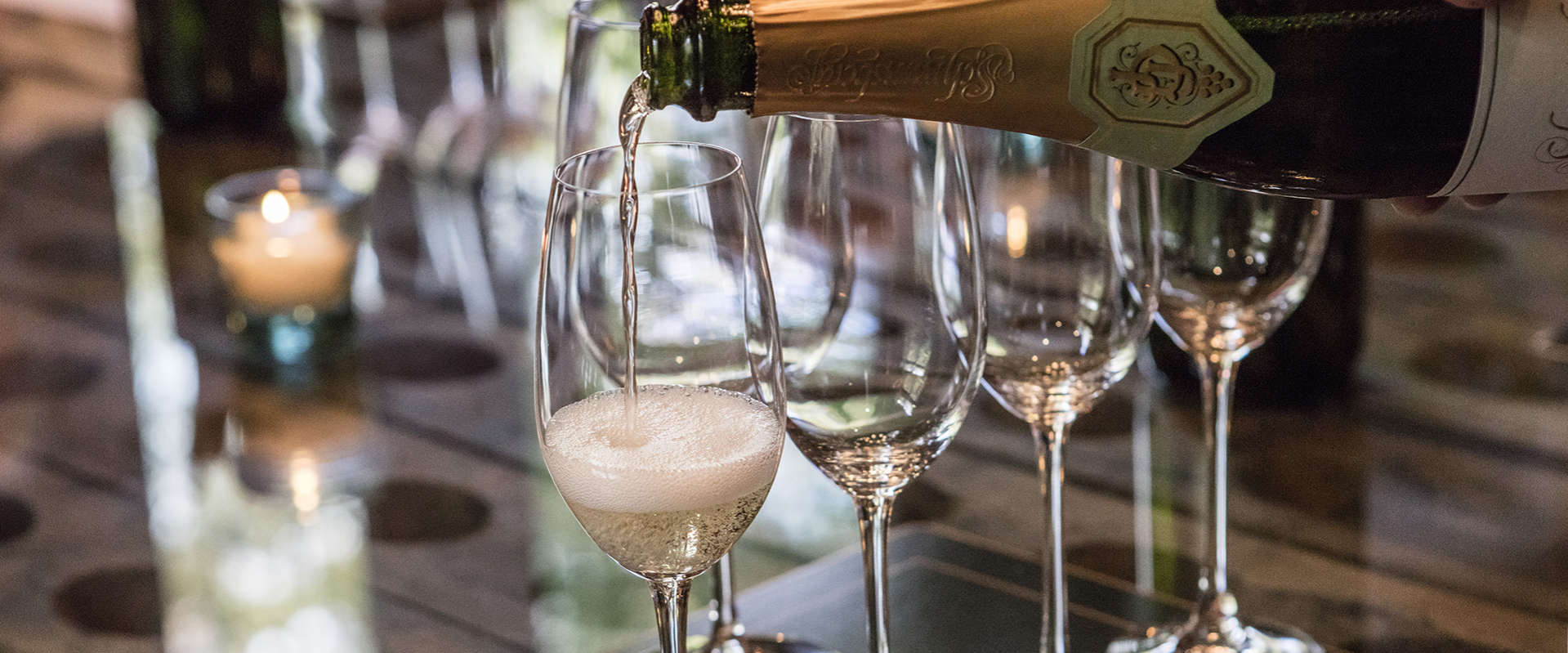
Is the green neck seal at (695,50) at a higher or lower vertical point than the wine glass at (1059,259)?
higher

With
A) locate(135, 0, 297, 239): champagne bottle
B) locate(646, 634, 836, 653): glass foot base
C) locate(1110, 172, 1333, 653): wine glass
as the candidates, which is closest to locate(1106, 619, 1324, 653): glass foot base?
locate(1110, 172, 1333, 653): wine glass

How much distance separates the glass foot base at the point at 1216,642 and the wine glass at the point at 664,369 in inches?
11.6

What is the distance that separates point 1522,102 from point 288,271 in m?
1.03

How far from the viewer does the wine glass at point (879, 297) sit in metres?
0.65

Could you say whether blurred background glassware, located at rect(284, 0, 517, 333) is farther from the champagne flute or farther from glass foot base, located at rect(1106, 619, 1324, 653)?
glass foot base, located at rect(1106, 619, 1324, 653)

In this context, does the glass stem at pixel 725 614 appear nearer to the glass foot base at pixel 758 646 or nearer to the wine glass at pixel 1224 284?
the glass foot base at pixel 758 646

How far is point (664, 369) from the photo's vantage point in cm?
61

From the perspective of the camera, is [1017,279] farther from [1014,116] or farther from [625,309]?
[625,309]

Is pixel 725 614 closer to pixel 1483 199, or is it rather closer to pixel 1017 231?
pixel 1017 231

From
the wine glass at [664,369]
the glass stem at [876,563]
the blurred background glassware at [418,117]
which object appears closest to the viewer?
the wine glass at [664,369]

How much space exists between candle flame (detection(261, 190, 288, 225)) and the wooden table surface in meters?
0.11

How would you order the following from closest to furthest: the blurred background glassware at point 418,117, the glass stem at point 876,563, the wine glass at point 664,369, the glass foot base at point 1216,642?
the wine glass at point 664,369, the glass stem at point 876,563, the glass foot base at point 1216,642, the blurred background glassware at point 418,117

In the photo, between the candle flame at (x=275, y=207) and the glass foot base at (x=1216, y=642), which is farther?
the candle flame at (x=275, y=207)

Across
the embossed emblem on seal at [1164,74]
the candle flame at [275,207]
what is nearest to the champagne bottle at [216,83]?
the candle flame at [275,207]
